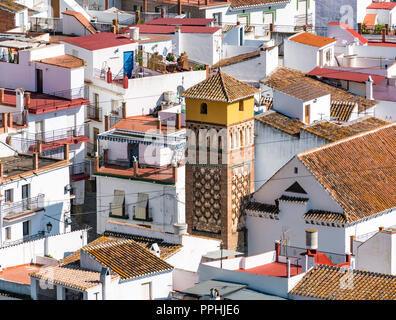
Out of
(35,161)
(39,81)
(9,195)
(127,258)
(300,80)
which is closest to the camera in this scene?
(127,258)

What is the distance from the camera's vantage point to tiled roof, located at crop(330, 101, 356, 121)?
76812 millimetres

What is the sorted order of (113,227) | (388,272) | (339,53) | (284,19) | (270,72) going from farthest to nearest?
(284,19) < (339,53) < (270,72) < (113,227) < (388,272)

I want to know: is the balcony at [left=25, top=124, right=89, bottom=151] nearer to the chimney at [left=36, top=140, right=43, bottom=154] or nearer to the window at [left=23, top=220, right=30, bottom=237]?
the chimney at [left=36, top=140, right=43, bottom=154]

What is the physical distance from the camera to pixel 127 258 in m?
55.0

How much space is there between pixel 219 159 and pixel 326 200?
198 inches

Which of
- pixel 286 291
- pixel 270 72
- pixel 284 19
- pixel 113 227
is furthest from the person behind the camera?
pixel 284 19

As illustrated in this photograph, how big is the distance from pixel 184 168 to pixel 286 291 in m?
16.6

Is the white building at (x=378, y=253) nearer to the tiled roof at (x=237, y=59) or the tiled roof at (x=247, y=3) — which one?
the tiled roof at (x=237, y=59)

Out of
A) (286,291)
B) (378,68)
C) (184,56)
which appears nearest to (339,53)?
(378,68)

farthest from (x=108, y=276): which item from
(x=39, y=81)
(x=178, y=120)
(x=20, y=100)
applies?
(x=39, y=81)

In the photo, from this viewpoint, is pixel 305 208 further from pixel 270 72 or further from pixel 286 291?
pixel 270 72

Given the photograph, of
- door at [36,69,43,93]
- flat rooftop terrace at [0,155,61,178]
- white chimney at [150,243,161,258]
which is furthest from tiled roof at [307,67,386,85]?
white chimney at [150,243,161,258]

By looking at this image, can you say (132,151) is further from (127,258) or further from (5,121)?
(127,258)

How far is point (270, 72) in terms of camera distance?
3344 inches
